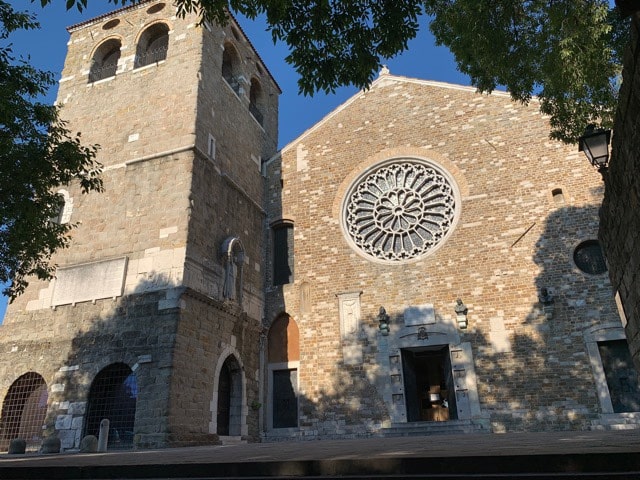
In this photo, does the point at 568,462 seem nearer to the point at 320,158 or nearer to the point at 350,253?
the point at 350,253

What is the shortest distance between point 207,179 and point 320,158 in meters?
4.36

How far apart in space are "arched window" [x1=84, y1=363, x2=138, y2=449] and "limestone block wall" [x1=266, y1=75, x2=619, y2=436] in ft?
15.5

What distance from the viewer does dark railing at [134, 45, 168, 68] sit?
15617mm

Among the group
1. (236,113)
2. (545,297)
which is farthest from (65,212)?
(545,297)

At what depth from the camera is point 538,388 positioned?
1194 cm

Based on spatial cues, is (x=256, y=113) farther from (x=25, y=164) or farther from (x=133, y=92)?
(x=25, y=164)

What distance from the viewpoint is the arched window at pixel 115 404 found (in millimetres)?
10578

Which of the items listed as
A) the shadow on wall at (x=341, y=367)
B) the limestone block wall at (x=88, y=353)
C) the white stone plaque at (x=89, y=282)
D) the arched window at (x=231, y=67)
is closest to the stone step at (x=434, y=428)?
the shadow on wall at (x=341, y=367)

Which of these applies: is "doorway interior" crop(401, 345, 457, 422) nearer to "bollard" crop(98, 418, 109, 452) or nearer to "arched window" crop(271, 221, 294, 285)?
"arched window" crop(271, 221, 294, 285)

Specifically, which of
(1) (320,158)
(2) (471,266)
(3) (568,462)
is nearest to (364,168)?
(1) (320,158)

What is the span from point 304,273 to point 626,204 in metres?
10.9

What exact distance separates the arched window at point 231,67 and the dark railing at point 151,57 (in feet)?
6.90

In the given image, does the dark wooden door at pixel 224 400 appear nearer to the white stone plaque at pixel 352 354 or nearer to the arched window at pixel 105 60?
the white stone plaque at pixel 352 354

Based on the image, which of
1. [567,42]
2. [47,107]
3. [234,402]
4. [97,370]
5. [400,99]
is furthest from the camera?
[400,99]
